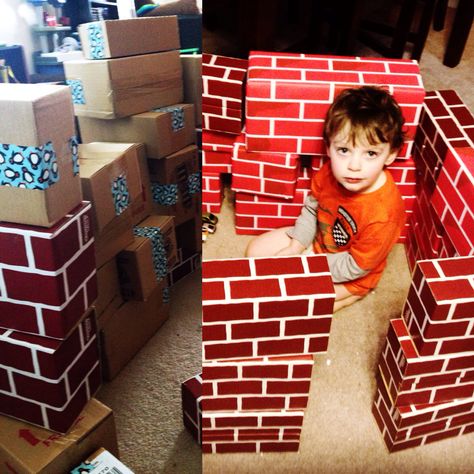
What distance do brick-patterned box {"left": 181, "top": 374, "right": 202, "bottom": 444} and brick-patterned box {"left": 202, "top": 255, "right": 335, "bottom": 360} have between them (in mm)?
121

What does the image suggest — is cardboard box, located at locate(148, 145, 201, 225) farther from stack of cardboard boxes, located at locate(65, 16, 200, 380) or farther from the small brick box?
the small brick box

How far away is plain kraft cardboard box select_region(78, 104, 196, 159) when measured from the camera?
0.76m

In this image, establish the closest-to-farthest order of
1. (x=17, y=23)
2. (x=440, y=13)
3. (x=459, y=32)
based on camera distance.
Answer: (x=17, y=23)
(x=459, y=32)
(x=440, y=13)

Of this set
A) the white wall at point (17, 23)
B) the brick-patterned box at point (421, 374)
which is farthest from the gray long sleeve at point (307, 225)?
the white wall at point (17, 23)

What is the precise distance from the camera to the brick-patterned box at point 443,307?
0.99 m

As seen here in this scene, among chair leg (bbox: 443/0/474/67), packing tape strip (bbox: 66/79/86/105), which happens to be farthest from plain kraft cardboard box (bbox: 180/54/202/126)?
chair leg (bbox: 443/0/474/67)

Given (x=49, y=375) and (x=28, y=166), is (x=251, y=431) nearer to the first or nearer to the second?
(x=49, y=375)

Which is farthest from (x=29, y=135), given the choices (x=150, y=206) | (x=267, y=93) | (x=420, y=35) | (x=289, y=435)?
(x=420, y=35)

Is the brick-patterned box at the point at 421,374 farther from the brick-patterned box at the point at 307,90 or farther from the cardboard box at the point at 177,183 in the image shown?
the brick-patterned box at the point at 307,90

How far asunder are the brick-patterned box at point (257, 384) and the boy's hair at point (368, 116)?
0.59 meters

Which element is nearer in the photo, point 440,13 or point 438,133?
point 438,133

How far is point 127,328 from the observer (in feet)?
3.30

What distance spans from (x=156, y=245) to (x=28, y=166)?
0.29 m

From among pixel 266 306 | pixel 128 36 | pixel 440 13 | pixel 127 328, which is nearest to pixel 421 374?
pixel 266 306
